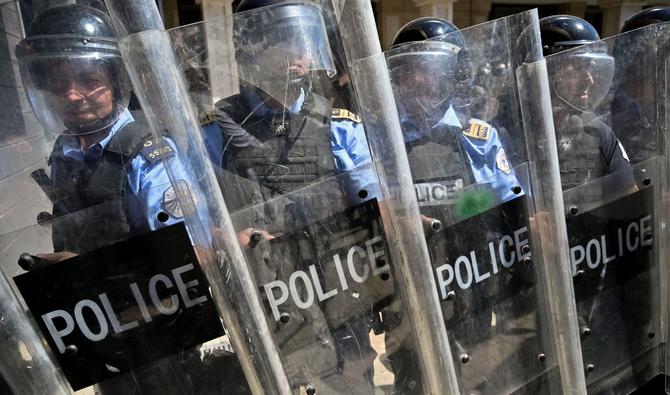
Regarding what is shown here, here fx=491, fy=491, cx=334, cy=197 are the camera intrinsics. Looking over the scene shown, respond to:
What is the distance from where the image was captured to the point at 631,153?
58.2 inches

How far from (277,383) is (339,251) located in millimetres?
295

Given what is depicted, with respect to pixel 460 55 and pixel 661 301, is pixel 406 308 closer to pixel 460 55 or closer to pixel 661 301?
pixel 460 55

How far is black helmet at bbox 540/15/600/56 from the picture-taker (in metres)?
2.57

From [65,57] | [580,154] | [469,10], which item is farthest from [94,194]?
[469,10]

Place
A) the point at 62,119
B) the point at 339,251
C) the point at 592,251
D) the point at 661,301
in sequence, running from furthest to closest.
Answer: the point at 661,301
the point at 592,251
the point at 339,251
the point at 62,119

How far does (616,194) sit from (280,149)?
1020 millimetres

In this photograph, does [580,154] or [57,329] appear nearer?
[57,329]

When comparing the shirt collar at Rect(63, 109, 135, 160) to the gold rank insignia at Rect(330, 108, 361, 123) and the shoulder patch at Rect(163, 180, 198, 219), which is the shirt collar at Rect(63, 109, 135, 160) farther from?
the gold rank insignia at Rect(330, 108, 361, 123)

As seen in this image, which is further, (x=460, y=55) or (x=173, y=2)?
(x=173, y=2)

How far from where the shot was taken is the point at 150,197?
96cm

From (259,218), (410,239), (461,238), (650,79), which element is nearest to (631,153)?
(650,79)

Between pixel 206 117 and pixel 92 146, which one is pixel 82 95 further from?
pixel 206 117

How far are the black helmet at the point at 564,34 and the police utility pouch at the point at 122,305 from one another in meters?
2.29

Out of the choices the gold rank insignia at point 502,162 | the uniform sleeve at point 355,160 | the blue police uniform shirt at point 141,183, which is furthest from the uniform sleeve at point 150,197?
the gold rank insignia at point 502,162
